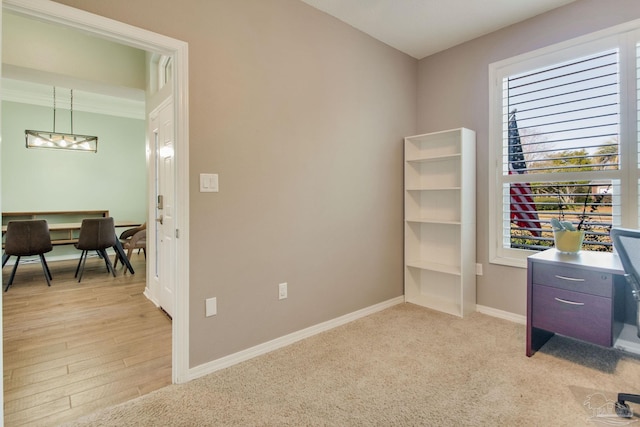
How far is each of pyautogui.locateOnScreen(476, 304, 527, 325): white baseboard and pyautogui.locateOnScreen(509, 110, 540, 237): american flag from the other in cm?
74

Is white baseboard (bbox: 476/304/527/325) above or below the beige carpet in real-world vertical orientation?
above

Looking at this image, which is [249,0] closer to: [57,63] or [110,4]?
[110,4]

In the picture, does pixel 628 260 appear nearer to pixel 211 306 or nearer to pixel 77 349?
pixel 211 306

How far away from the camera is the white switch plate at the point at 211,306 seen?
2104mm

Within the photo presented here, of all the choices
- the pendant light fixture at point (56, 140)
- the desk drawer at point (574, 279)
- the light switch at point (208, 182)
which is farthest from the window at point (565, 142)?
the pendant light fixture at point (56, 140)

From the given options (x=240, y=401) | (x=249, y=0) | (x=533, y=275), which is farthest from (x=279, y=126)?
(x=533, y=275)

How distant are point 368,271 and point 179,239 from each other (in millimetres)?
1762

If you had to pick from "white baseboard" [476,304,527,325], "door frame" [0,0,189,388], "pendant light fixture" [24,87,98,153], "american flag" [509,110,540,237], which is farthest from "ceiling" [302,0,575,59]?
"pendant light fixture" [24,87,98,153]

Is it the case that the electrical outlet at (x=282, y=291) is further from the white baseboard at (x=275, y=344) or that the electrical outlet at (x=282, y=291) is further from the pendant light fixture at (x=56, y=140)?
the pendant light fixture at (x=56, y=140)

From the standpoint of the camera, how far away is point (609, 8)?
2387 mm

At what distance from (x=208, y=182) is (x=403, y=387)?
67.3 inches

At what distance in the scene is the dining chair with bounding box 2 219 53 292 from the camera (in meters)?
3.89

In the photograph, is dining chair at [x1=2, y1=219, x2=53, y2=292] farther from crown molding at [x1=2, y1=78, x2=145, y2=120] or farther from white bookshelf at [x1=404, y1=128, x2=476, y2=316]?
white bookshelf at [x1=404, y1=128, x2=476, y2=316]

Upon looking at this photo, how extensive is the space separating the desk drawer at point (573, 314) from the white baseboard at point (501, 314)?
71 centimetres
